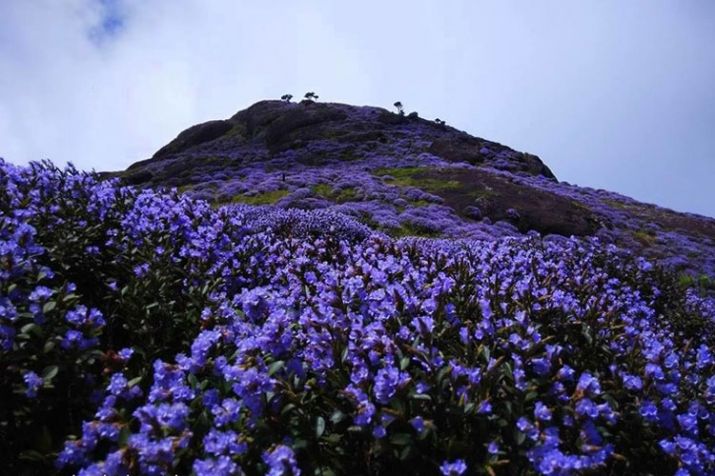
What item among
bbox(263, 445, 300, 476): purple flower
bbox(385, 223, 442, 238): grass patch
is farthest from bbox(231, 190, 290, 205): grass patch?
bbox(263, 445, 300, 476): purple flower

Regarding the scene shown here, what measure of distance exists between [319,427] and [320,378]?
45 centimetres

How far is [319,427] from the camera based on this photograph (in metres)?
3.26

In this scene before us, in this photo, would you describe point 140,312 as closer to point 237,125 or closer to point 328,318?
point 328,318

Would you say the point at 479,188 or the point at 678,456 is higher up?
the point at 479,188

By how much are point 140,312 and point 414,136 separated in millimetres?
45186

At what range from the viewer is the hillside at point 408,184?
22.1m

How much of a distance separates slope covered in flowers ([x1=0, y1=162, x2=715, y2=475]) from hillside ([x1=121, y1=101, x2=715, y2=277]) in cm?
1340

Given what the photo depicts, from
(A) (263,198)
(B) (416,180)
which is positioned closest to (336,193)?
(A) (263,198)

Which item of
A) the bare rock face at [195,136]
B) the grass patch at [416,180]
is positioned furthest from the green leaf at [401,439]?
the bare rock face at [195,136]

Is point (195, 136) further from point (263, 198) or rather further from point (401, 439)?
point (401, 439)

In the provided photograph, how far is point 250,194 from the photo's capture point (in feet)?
84.6

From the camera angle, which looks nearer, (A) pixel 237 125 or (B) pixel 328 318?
(B) pixel 328 318

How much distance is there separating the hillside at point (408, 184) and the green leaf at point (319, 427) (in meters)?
15.2

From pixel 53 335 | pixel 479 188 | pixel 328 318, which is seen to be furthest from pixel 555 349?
pixel 479 188
